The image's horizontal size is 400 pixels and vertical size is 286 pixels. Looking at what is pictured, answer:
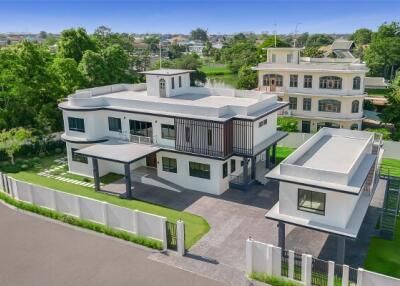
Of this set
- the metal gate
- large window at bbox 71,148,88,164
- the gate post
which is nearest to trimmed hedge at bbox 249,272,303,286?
the gate post

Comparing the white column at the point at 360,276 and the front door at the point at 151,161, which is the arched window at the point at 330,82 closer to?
the front door at the point at 151,161

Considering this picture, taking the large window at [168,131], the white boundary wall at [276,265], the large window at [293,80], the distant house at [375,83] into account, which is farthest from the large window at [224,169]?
the distant house at [375,83]

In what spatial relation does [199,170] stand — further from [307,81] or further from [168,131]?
[307,81]

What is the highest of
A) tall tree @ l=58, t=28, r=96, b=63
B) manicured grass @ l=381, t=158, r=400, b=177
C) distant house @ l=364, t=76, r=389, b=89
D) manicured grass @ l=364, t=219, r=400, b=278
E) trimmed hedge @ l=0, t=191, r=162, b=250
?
tall tree @ l=58, t=28, r=96, b=63

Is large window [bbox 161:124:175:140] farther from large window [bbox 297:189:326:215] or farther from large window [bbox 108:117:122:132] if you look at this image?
large window [bbox 297:189:326:215]

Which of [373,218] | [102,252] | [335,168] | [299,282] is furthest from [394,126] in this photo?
[102,252]

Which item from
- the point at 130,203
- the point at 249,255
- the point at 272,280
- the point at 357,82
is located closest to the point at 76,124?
the point at 130,203
